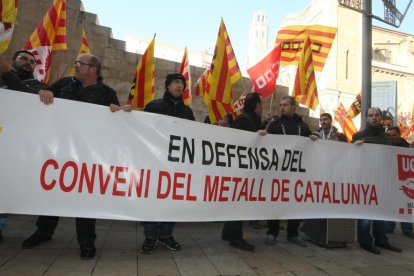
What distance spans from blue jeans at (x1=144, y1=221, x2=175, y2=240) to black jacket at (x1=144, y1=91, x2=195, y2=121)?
4.22 ft

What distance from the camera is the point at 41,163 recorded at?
2.98 metres

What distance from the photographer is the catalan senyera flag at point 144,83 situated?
609 cm

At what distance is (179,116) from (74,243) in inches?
74.7

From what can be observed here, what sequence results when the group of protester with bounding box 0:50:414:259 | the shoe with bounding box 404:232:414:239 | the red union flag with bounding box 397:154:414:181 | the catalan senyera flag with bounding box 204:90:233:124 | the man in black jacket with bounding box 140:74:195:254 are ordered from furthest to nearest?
the catalan senyera flag with bounding box 204:90:233:124 < the shoe with bounding box 404:232:414:239 < the red union flag with bounding box 397:154:414:181 < the man in black jacket with bounding box 140:74:195:254 < the group of protester with bounding box 0:50:414:259

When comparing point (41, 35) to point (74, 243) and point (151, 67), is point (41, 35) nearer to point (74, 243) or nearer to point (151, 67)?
point (151, 67)

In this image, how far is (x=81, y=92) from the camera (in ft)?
11.3

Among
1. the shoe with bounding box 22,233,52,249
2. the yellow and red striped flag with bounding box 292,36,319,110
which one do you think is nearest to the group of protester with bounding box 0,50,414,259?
the shoe with bounding box 22,233,52,249

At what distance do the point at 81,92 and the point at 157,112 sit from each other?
87cm

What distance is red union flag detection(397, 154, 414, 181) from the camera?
4.67 meters

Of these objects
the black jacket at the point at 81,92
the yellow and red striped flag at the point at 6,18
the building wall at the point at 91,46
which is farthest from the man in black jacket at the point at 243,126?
the yellow and red striped flag at the point at 6,18

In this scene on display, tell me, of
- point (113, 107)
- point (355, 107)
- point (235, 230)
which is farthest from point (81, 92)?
point (355, 107)

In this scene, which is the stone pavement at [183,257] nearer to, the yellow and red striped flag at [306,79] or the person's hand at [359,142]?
the person's hand at [359,142]

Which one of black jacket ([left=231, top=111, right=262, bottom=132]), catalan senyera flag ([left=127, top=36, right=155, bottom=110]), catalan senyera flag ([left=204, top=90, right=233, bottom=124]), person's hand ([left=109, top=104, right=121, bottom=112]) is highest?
catalan senyera flag ([left=127, top=36, right=155, bottom=110])

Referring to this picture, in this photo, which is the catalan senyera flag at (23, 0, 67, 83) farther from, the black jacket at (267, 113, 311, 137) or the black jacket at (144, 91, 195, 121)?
the black jacket at (267, 113, 311, 137)
